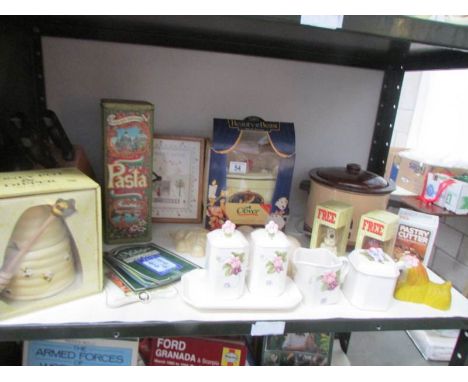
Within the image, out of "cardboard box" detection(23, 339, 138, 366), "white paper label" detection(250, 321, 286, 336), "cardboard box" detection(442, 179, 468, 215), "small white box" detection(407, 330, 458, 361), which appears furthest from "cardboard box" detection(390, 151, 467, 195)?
"cardboard box" detection(23, 339, 138, 366)

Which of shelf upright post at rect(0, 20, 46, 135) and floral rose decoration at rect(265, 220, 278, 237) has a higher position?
shelf upright post at rect(0, 20, 46, 135)

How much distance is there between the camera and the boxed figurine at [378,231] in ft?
2.32

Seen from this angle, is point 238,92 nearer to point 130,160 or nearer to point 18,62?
point 130,160

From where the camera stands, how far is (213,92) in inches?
36.2

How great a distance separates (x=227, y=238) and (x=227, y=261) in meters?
0.04

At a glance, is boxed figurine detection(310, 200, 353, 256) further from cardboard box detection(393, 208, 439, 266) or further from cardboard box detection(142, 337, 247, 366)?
cardboard box detection(142, 337, 247, 366)

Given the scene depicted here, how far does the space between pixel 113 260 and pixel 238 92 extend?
0.51m

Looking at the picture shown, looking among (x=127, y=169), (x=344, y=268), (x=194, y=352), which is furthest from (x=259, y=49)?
(x=194, y=352)

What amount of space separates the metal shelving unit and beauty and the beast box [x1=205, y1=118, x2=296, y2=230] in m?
0.20

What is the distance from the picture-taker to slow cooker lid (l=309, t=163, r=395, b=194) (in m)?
0.78

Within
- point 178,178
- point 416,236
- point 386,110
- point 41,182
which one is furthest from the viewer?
point 386,110

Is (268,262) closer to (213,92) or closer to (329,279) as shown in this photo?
(329,279)

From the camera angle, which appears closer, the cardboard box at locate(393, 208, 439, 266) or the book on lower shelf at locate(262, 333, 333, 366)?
the cardboard box at locate(393, 208, 439, 266)
